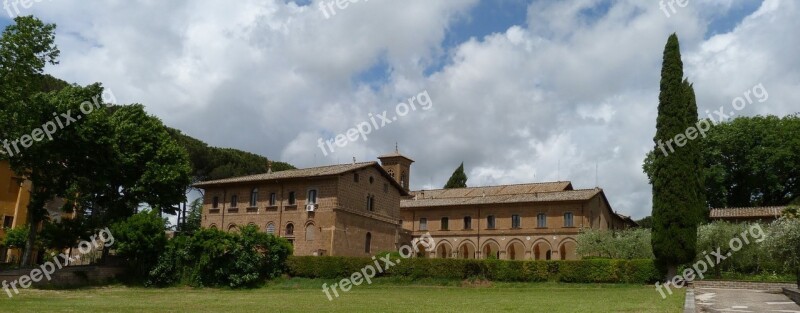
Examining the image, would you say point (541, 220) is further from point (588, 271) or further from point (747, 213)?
point (588, 271)

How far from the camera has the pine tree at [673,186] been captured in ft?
97.3

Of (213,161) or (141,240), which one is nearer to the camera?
(141,240)

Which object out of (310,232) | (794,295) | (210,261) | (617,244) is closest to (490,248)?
(617,244)

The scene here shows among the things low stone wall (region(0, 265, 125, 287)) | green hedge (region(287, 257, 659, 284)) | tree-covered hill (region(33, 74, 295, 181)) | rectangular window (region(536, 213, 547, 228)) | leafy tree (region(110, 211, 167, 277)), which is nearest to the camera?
low stone wall (region(0, 265, 125, 287))

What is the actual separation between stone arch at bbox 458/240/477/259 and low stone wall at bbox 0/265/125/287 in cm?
2913

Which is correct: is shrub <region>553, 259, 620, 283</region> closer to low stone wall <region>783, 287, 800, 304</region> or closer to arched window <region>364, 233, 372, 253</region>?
low stone wall <region>783, 287, 800, 304</region>

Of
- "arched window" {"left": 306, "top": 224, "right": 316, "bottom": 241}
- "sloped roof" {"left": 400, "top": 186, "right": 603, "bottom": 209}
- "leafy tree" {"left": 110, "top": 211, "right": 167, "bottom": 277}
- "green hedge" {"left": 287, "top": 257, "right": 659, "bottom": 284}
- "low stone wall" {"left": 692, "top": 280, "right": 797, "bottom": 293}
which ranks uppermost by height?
"sloped roof" {"left": 400, "top": 186, "right": 603, "bottom": 209}

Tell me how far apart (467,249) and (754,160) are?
73.7 ft

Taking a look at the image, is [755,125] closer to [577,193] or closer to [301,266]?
[577,193]

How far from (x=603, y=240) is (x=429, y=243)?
17378 millimetres

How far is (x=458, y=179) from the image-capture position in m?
80.0

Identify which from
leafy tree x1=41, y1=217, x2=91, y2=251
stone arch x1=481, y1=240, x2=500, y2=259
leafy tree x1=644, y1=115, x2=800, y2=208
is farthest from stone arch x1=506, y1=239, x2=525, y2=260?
leafy tree x1=41, y1=217, x2=91, y2=251

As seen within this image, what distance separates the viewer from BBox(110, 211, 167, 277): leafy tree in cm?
2961

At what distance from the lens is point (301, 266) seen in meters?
33.5
